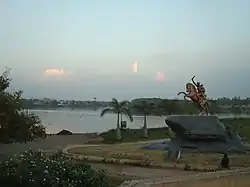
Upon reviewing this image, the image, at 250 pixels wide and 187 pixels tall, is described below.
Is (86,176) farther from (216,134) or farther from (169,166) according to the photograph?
(216,134)

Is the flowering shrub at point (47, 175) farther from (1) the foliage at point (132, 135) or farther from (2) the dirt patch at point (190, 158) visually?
(1) the foliage at point (132, 135)

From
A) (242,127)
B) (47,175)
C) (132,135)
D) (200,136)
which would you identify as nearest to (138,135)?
(132,135)

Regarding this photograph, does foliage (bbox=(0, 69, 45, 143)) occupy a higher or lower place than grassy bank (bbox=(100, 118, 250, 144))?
higher

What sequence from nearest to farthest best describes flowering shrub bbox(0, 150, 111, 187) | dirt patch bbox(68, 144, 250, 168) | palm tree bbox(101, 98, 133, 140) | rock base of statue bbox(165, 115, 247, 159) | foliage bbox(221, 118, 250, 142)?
flowering shrub bbox(0, 150, 111, 187), dirt patch bbox(68, 144, 250, 168), rock base of statue bbox(165, 115, 247, 159), palm tree bbox(101, 98, 133, 140), foliage bbox(221, 118, 250, 142)

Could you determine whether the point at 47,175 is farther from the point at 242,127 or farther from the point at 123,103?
the point at 242,127

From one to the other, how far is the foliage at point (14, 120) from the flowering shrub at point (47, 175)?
6007 millimetres

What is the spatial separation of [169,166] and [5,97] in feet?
32.1

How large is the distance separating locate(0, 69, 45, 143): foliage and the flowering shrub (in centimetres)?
601

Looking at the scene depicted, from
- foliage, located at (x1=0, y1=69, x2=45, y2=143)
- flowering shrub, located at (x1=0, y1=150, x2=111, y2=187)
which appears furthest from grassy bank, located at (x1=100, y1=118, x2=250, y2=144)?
flowering shrub, located at (x1=0, y1=150, x2=111, y2=187)

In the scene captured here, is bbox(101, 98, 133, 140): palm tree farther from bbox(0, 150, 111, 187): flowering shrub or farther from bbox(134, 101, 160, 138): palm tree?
bbox(0, 150, 111, 187): flowering shrub

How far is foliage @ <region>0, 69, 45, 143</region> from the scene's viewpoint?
16.5 m

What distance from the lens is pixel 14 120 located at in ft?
55.7

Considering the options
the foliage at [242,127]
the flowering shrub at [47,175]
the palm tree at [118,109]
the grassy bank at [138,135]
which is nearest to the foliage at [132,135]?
the grassy bank at [138,135]

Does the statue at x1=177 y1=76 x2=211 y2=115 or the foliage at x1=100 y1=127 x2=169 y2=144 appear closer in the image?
the statue at x1=177 y1=76 x2=211 y2=115
